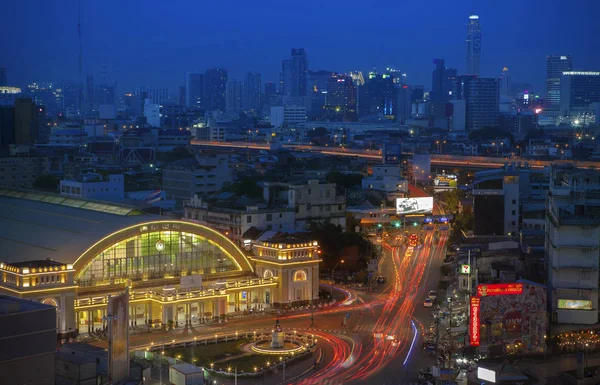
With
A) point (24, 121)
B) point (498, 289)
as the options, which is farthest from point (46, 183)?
point (498, 289)

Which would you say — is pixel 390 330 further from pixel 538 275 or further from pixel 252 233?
pixel 252 233

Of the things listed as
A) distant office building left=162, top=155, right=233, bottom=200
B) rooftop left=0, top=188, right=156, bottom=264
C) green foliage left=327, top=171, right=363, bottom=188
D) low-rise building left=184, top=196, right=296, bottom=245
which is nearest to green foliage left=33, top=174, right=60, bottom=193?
distant office building left=162, top=155, right=233, bottom=200

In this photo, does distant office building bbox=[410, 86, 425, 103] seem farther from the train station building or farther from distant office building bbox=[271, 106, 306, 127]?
the train station building

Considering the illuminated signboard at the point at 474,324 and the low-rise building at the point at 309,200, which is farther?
the low-rise building at the point at 309,200

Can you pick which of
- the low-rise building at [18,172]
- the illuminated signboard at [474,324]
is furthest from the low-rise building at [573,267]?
the low-rise building at [18,172]

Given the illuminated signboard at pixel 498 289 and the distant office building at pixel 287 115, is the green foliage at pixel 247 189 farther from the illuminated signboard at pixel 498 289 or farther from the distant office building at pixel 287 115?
the distant office building at pixel 287 115

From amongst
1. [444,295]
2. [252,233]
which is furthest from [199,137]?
[444,295]
